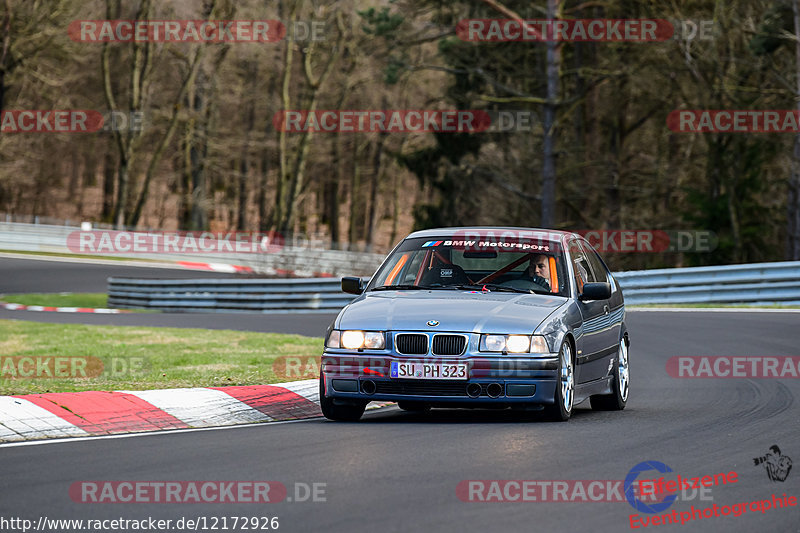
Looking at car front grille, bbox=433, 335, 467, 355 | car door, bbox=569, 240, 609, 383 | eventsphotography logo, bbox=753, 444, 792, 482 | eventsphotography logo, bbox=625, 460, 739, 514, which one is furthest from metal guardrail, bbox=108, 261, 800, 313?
eventsphotography logo, bbox=625, 460, 739, 514

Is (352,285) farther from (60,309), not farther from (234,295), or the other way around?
(60,309)

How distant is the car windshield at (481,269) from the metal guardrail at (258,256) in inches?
865

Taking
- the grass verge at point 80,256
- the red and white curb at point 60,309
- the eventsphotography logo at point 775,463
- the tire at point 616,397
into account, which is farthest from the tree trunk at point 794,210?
the grass verge at point 80,256

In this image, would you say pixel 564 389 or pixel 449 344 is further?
pixel 564 389

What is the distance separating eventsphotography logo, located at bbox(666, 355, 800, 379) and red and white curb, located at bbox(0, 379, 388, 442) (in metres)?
4.66

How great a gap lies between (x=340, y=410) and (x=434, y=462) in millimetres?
2218

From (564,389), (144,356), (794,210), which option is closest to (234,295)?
(144,356)

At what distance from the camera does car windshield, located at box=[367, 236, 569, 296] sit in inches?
384

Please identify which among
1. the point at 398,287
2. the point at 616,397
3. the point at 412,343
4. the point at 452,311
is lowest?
the point at 616,397

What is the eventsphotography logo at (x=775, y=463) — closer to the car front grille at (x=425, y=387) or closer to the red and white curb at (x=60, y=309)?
the car front grille at (x=425, y=387)

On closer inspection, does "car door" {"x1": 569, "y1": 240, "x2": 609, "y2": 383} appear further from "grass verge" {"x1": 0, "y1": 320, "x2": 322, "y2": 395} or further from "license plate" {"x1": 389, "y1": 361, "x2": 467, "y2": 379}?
"grass verge" {"x1": 0, "y1": 320, "x2": 322, "y2": 395}

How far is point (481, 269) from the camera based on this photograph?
1031cm

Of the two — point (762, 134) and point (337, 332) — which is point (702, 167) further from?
point (337, 332)

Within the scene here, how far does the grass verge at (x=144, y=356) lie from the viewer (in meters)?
11.4
